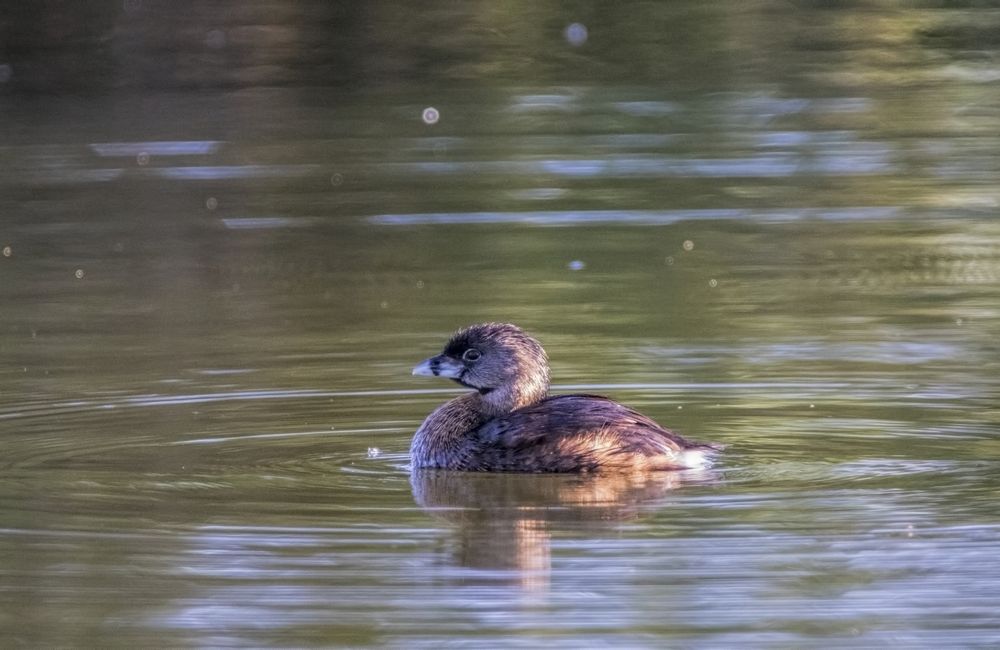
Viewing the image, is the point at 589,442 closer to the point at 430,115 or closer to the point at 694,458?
the point at 694,458

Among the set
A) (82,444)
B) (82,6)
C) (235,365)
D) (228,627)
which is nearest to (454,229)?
(235,365)

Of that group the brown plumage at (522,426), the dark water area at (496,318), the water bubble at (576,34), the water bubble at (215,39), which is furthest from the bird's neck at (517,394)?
the water bubble at (215,39)

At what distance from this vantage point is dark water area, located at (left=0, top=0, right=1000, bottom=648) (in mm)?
6309

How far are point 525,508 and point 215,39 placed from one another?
20.3m

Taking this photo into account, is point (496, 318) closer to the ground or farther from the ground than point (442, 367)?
closer to the ground

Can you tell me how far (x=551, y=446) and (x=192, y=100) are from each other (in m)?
16.0

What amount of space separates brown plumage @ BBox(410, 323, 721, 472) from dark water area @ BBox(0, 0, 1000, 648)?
0.40ft

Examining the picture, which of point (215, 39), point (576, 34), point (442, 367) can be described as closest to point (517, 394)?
point (442, 367)

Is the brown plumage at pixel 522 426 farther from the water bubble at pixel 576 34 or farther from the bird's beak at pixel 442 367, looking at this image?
the water bubble at pixel 576 34

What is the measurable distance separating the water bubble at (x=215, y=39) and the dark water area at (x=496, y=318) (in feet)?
3.22

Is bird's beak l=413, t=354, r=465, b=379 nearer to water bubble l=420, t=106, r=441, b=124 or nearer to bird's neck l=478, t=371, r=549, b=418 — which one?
bird's neck l=478, t=371, r=549, b=418

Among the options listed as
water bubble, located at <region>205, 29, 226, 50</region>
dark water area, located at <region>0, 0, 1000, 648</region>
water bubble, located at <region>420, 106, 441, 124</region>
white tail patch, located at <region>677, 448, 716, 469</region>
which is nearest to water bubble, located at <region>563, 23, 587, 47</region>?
dark water area, located at <region>0, 0, 1000, 648</region>

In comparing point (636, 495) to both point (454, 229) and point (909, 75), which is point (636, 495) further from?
point (909, 75)

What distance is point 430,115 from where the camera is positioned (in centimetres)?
2116
